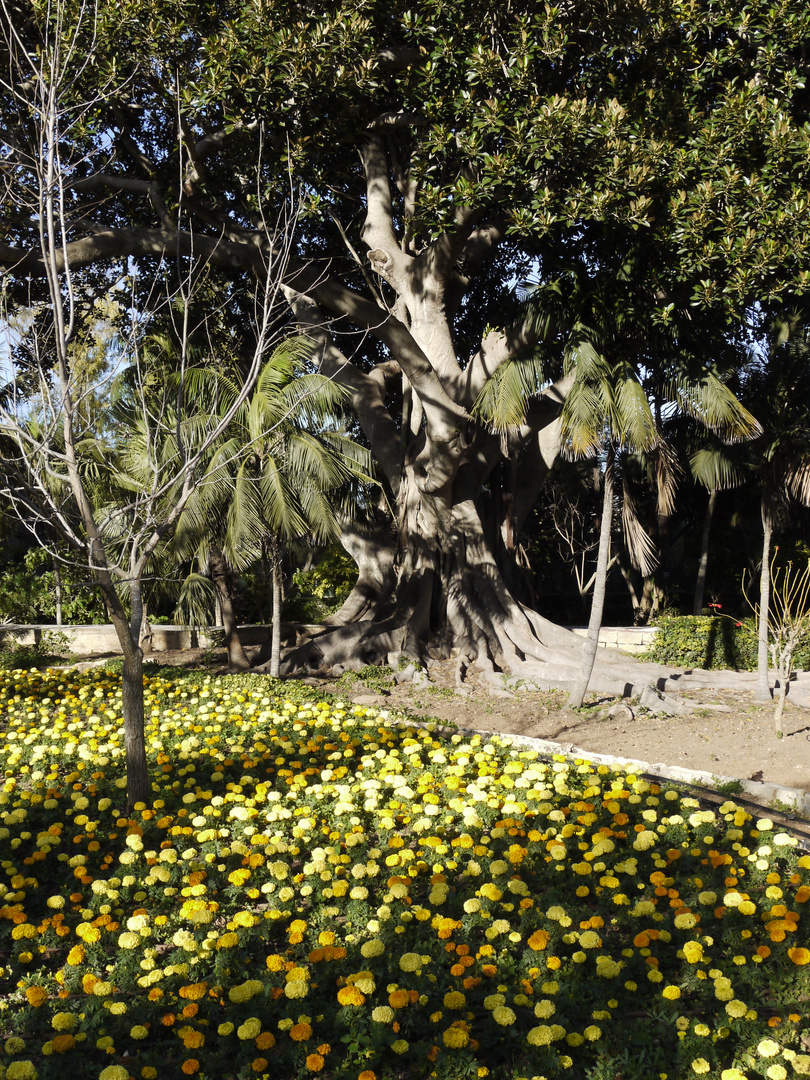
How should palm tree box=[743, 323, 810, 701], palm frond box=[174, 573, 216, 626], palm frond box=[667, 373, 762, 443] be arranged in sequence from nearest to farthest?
palm frond box=[667, 373, 762, 443] < palm tree box=[743, 323, 810, 701] < palm frond box=[174, 573, 216, 626]

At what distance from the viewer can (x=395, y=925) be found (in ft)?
A: 11.4

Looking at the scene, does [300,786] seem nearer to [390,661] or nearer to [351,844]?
[351,844]

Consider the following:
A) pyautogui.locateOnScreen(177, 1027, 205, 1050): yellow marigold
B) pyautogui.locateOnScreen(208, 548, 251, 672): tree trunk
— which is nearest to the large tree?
pyautogui.locateOnScreen(208, 548, 251, 672): tree trunk

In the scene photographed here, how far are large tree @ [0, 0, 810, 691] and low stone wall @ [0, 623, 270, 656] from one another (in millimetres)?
3153

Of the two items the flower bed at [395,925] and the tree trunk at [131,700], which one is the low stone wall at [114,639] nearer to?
the flower bed at [395,925]

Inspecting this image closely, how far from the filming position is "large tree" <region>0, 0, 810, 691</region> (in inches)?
306

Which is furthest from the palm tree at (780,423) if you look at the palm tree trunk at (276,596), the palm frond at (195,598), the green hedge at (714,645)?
the palm frond at (195,598)

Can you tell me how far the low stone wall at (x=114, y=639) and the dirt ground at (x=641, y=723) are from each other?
2671 mm

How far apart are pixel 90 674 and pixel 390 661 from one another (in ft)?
12.3

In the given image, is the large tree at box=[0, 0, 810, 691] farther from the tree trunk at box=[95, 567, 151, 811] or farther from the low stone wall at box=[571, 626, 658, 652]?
the low stone wall at box=[571, 626, 658, 652]

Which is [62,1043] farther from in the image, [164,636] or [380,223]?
[164,636]

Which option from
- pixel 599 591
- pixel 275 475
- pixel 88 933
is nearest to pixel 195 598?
pixel 275 475

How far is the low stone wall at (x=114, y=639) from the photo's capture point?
13.2 m

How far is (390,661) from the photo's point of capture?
1081cm
